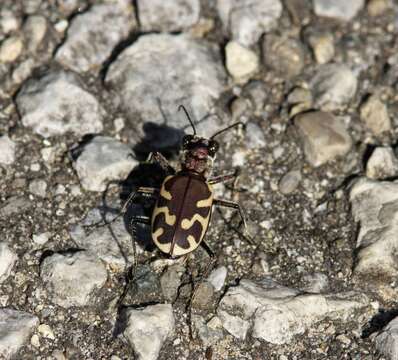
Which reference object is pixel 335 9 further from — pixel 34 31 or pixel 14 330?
pixel 14 330

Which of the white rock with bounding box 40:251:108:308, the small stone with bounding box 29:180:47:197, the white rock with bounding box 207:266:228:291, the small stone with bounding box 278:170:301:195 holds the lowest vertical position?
the white rock with bounding box 207:266:228:291

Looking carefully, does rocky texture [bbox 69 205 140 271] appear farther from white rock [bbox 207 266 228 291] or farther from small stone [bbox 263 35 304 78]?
small stone [bbox 263 35 304 78]

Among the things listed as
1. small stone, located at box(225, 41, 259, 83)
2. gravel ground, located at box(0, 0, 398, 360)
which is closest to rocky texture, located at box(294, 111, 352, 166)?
gravel ground, located at box(0, 0, 398, 360)

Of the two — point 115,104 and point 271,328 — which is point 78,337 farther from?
point 115,104

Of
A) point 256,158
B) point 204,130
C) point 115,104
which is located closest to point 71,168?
point 115,104

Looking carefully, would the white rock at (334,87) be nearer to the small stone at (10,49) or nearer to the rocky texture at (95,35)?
the rocky texture at (95,35)

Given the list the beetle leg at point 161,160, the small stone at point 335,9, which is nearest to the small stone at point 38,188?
the beetle leg at point 161,160
